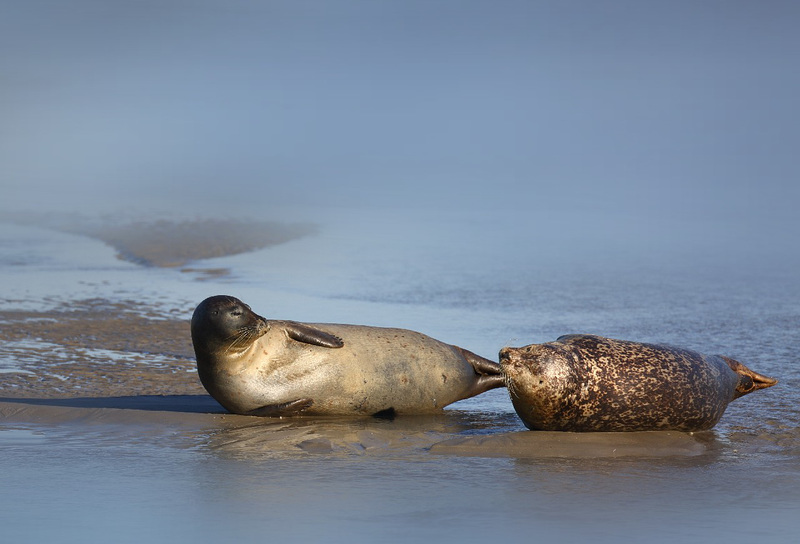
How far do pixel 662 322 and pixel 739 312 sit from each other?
0.92 meters

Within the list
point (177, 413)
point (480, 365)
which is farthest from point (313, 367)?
point (480, 365)

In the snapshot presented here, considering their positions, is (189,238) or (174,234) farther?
(174,234)

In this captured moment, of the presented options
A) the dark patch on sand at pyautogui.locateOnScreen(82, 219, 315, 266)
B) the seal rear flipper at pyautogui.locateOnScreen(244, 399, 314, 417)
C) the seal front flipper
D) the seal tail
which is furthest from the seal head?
the dark patch on sand at pyautogui.locateOnScreen(82, 219, 315, 266)

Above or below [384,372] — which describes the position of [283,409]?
below

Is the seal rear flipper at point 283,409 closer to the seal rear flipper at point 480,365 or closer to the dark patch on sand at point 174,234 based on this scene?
the seal rear flipper at point 480,365

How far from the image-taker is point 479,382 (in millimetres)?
6891

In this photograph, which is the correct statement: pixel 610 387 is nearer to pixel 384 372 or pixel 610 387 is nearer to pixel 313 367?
pixel 384 372

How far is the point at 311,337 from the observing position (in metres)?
6.41

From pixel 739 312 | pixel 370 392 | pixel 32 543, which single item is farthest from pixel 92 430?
pixel 739 312

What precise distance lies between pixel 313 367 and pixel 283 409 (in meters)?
0.30

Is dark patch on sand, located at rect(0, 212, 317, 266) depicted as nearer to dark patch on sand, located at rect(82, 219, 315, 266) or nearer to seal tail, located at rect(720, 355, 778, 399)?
dark patch on sand, located at rect(82, 219, 315, 266)

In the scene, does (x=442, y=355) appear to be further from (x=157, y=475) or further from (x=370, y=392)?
(x=157, y=475)

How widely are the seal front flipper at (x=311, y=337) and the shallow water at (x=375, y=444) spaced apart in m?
0.46

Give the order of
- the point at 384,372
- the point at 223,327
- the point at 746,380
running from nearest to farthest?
the point at 223,327 < the point at 746,380 < the point at 384,372
